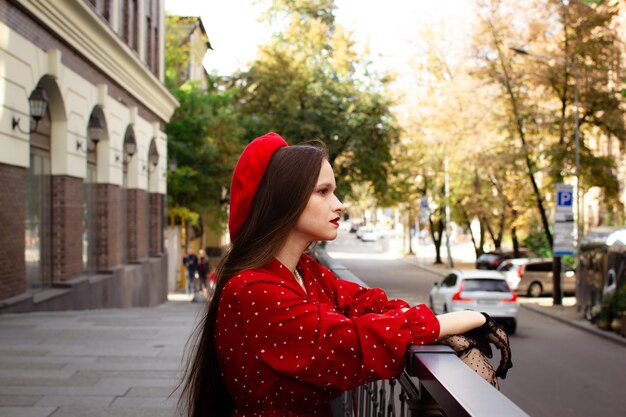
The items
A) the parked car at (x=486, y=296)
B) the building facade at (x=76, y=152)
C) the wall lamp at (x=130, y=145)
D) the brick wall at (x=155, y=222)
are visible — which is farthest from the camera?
the brick wall at (x=155, y=222)

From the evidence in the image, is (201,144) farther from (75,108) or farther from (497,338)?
(497,338)

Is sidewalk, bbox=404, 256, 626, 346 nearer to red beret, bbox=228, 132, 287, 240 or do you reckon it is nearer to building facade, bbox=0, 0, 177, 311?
building facade, bbox=0, 0, 177, 311

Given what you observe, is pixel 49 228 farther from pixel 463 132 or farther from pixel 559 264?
pixel 463 132

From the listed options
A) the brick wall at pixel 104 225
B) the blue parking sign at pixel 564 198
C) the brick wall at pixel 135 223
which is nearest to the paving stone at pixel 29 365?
the brick wall at pixel 104 225

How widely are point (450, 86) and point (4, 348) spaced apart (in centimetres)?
3419

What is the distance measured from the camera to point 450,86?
136 ft

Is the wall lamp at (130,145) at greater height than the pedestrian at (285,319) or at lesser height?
greater

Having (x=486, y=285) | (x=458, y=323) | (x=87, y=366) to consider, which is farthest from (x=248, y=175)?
(x=486, y=285)

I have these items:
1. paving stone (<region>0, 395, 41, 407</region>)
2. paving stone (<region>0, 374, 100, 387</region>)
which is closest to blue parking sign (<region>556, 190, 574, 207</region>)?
paving stone (<region>0, 374, 100, 387</region>)

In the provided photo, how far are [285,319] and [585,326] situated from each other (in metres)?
21.5

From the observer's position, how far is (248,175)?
2.55 metres

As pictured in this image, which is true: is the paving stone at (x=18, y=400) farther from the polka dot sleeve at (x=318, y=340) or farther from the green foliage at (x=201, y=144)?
the green foliage at (x=201, y=144)

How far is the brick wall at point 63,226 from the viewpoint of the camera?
16.9 m

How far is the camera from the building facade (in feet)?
45.4
